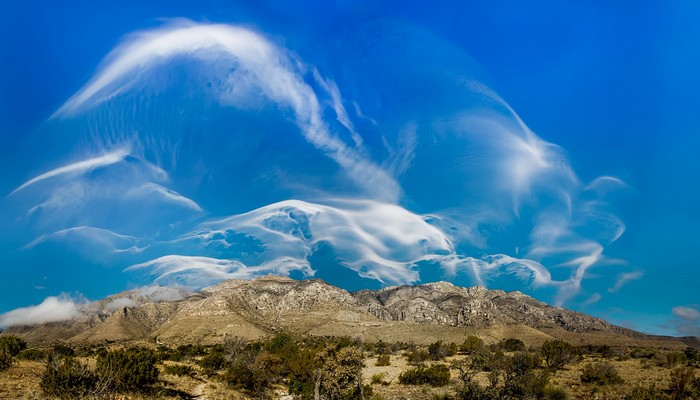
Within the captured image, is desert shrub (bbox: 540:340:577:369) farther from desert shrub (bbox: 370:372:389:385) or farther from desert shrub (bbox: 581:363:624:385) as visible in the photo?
desert shrub (bbox: 370:372:389:385)

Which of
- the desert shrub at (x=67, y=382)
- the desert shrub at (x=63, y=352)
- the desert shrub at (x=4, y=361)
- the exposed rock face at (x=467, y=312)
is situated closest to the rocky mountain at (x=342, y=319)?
the exposed rock face at (x=467, y=312)

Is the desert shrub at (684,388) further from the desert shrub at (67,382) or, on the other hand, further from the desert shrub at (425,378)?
the desert shrub at (67,382)

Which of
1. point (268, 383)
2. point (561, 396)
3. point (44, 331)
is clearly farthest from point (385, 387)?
point (44, 331)

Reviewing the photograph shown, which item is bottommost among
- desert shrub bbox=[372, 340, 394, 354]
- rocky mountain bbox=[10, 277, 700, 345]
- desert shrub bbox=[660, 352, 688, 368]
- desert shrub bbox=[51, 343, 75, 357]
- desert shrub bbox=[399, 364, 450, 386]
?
desert shrub bbox=[399, 364, 450, 386]

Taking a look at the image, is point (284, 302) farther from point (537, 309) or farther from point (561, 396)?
point (561, 396)

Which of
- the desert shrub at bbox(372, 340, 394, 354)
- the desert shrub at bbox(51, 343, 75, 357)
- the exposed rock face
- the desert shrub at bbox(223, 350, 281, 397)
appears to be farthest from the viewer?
the exposed rock face

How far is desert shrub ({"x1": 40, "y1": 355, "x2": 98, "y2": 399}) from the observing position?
16.6m

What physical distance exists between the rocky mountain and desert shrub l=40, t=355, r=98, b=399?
87138 mm

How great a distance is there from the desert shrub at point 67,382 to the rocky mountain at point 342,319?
8714 cm

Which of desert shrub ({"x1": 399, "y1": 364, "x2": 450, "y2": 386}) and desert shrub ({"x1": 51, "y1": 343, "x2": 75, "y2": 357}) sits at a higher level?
desert shrub ({"x1": 51, "y1": 343, "x2": 75, "y2": 357})

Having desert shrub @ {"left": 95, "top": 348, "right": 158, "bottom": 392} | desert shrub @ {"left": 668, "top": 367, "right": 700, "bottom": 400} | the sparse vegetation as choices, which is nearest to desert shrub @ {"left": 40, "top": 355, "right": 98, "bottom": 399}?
the sparse vegetation

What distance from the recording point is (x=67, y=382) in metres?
16.9

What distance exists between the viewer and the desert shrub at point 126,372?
60.6 feet

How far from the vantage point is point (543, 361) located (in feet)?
133
